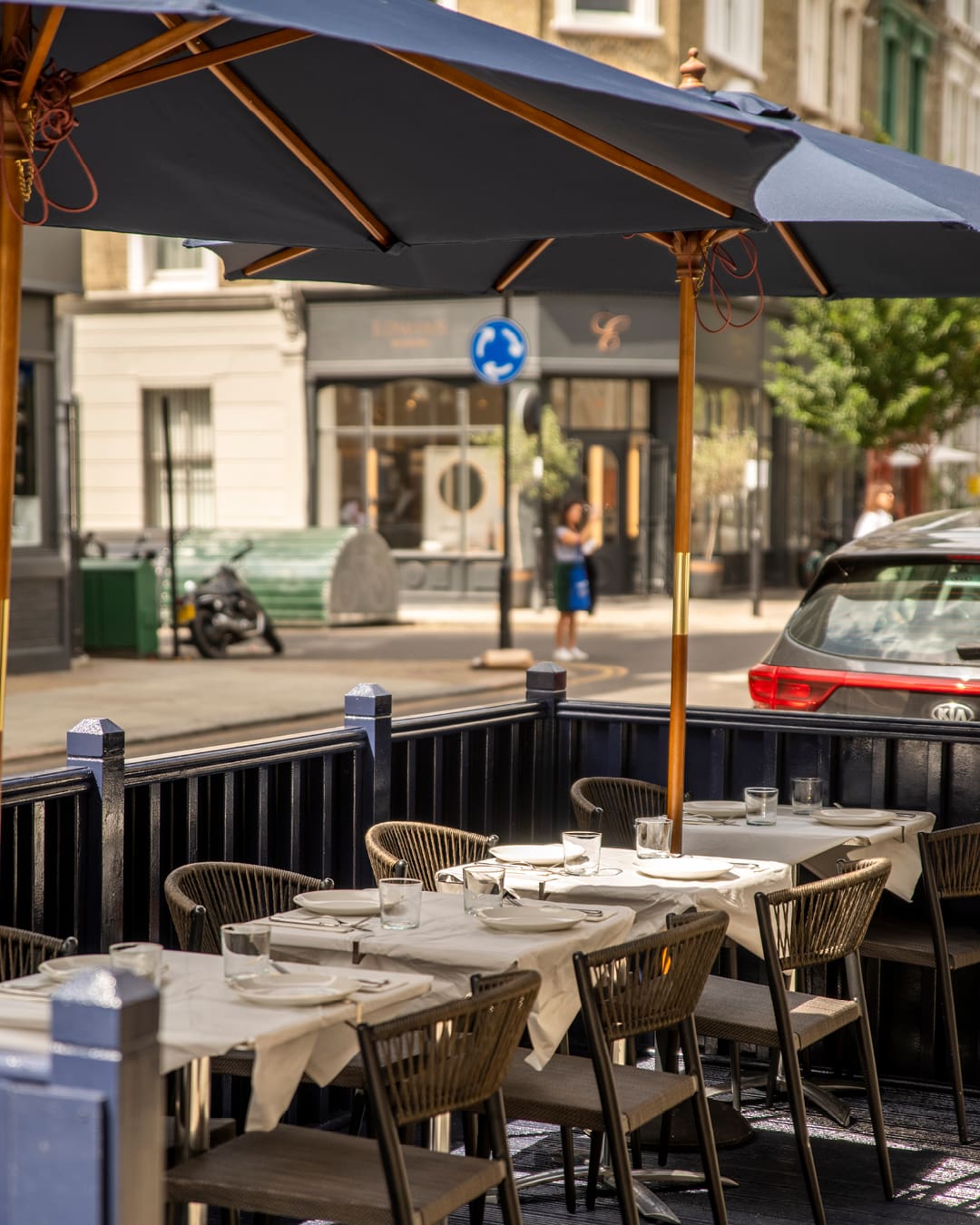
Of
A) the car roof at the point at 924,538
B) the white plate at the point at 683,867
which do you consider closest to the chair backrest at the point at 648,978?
the white plate at the point at 683,867

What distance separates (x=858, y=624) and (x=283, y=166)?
384cm

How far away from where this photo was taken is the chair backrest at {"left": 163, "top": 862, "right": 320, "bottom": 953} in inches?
A: 196

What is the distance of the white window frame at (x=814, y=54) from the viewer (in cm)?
3444

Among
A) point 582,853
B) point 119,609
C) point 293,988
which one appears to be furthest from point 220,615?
point 293,988

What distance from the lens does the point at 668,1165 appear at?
5.48 meters

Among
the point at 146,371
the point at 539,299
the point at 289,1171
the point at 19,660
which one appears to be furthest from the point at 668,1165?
the point at 146,371

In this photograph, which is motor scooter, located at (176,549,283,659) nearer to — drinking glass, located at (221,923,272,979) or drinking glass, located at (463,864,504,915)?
drinking glass, located at (463,864,504,915)

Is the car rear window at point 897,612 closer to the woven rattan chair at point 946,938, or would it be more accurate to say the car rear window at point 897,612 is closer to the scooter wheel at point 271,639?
the woven rattan chair at point 946,938

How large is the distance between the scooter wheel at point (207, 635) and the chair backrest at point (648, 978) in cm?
1667

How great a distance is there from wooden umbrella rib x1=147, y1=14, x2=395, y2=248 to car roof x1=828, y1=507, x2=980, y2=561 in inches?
130

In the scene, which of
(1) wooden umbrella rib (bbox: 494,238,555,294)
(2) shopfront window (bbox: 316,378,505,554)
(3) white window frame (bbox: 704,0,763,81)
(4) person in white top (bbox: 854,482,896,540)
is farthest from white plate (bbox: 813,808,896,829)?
(3) white window frame (bbox: 704,0,763,81)

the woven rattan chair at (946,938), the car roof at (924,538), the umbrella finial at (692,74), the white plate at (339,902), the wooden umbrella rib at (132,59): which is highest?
the umbrella finial at (692,74)

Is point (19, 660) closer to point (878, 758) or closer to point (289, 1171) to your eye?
point (878, 758)

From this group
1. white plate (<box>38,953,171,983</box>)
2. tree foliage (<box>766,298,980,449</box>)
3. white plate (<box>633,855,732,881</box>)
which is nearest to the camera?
white plate (<box>38,953,171,983</box>)
